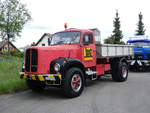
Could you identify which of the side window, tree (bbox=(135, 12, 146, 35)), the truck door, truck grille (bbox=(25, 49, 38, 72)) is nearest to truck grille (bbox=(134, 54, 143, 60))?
the truck door

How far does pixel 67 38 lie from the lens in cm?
873

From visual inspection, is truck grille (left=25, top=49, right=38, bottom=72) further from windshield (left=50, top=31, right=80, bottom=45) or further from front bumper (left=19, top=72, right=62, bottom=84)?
windshield (left=50, top=31, right=80, bottom=45)

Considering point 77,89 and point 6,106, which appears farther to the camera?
point 77,89

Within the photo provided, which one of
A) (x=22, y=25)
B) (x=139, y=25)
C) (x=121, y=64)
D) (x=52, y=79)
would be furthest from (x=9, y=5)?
(x=52, y=79)

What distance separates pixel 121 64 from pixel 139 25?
38.6m

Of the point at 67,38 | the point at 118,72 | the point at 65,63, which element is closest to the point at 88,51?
the point at 67,38

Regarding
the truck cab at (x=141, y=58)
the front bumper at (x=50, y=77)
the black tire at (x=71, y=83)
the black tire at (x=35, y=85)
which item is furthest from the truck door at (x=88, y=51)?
the truck cab at (x=141, y=58)

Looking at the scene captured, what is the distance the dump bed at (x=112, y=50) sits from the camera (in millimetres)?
9398

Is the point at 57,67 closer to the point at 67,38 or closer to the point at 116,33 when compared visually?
the point at 67,38

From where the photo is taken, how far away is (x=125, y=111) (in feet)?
19.0

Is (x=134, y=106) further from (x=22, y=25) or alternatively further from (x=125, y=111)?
(x=22, y=25)

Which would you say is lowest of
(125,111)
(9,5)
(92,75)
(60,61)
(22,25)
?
(125,111)

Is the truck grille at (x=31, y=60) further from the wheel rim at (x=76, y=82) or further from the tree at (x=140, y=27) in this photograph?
the tree at (x=140, y=27)

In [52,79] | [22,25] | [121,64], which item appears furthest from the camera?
[22,25]
